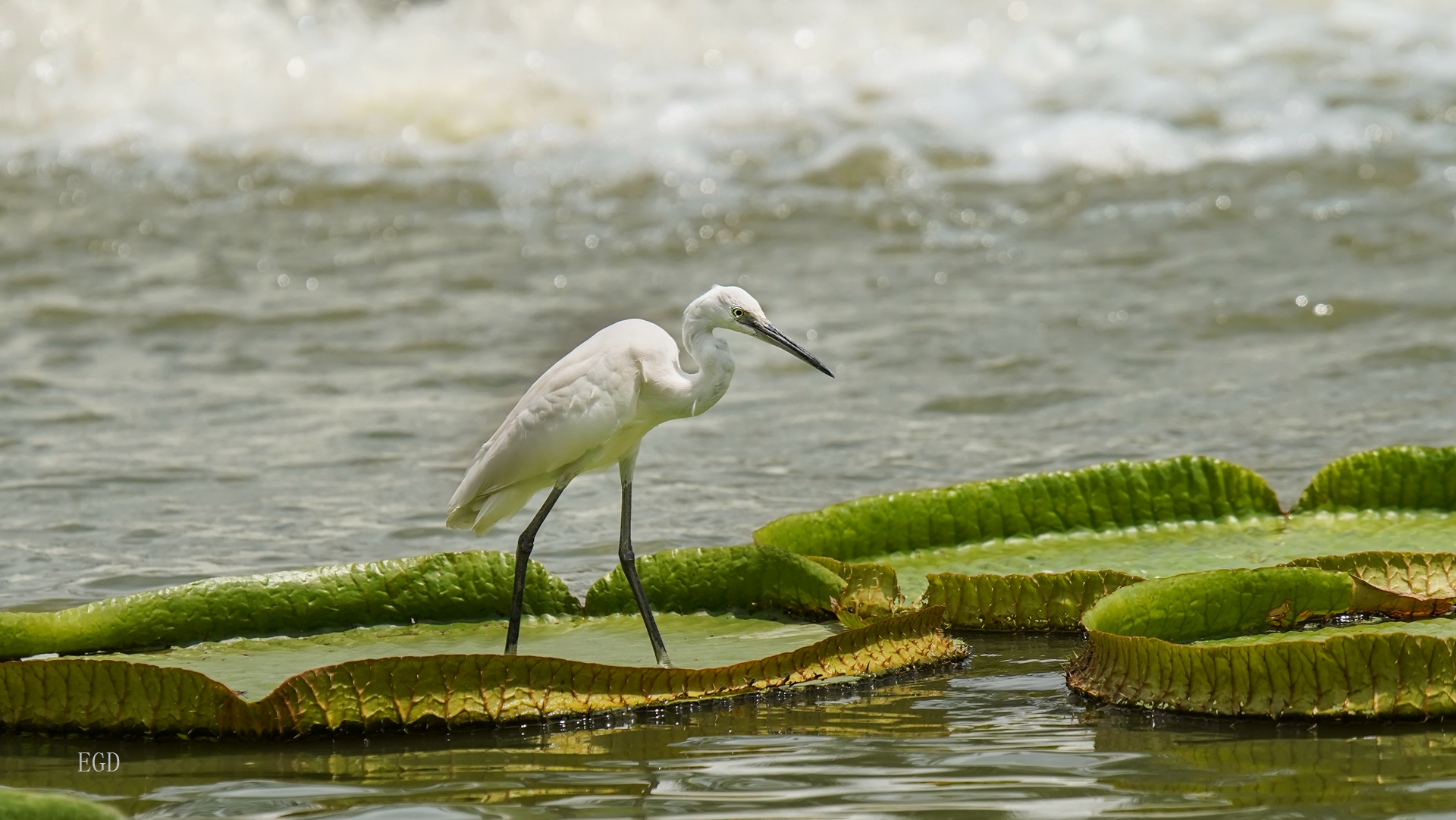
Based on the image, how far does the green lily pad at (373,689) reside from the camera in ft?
8.71

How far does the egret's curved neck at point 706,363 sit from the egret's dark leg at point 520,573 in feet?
1.11

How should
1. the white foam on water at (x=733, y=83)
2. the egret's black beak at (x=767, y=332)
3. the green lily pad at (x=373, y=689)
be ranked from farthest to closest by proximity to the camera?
the white foam on water at (x=733, y=83) < the egret's black beak at (x=767, y=332) < the green lily pad at (x=373, y=689)

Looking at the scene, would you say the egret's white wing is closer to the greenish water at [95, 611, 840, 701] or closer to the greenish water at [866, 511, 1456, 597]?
the greenish water at [95, 611, 840, 701]

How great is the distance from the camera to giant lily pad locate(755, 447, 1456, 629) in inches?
136

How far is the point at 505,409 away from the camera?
21.1 ft

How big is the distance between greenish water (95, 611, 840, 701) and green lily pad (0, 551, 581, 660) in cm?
3

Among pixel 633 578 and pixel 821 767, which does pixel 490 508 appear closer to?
pixel 633 578

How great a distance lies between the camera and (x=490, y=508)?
10.4 ft

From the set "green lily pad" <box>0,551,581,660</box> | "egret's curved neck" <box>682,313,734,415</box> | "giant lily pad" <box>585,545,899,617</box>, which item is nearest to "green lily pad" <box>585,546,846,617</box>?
"giant lily pad" <box>585,545,899,617</box>

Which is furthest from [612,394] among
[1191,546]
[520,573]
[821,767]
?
[1191,546]

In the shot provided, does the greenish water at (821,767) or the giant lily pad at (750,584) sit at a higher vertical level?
the giant lily pad at (750,584)

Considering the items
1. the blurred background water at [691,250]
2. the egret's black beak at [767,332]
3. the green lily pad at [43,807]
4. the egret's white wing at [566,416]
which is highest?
the blurred background water at [691,250]

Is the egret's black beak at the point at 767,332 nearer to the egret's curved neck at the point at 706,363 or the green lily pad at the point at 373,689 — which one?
the egret's curved neck at the point at 706,363

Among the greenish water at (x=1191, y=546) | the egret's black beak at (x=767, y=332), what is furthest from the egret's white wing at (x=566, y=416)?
the greenish water at (x=1191, y=546)
